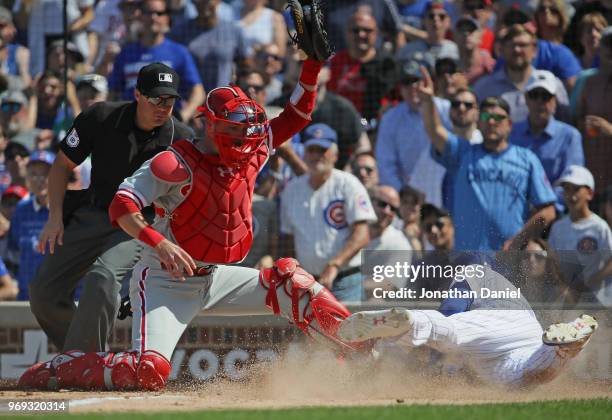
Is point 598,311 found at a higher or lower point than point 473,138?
lower

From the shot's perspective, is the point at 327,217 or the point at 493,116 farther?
the point at 327,217

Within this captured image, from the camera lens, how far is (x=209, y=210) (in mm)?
6488

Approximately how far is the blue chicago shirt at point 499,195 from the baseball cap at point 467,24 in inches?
74.9

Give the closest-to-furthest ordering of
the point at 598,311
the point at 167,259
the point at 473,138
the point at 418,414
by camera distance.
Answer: the point at 418,414
the point at 167,259
the point at 598,311
the point at 473,138

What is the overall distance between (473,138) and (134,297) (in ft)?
14.0

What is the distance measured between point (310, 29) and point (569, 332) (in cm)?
251

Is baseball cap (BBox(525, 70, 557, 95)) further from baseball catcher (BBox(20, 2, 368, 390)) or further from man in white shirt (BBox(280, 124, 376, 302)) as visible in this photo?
baseball catcher (BBox(20, 2, 368, 390))

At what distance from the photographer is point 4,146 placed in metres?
11.3

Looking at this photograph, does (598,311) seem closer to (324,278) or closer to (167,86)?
(324,278)

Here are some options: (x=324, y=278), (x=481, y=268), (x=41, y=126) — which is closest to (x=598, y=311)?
(x=481, y=268)

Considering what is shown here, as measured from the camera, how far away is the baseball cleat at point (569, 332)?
6406 mm

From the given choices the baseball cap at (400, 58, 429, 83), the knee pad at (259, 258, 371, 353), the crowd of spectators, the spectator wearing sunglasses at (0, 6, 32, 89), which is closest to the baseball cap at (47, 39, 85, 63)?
the crowd of spectators

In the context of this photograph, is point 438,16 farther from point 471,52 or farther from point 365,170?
point 365,170

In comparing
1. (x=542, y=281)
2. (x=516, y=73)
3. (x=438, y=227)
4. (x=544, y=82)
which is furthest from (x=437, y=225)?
(x=542, y=281)
